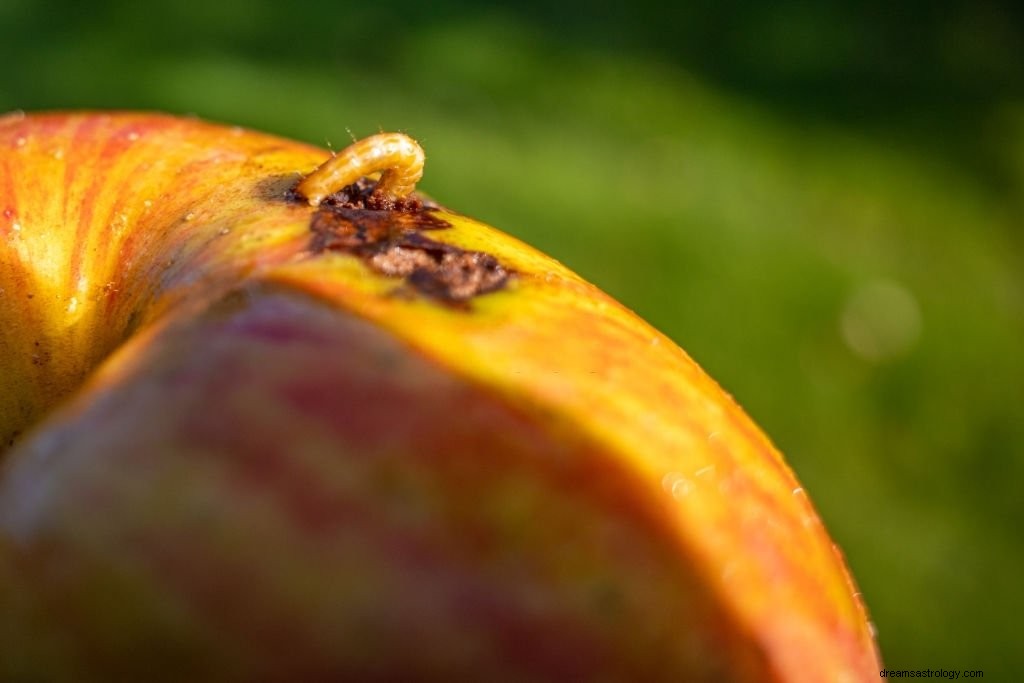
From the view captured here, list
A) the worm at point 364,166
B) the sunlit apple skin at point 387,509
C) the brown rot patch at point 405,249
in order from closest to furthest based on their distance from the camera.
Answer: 1. the sunlit apple skin at point 387,509
2. the brown rot patch at point 405,249
3. the worm at point 364,166

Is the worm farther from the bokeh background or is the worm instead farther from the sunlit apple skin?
the bokeh background

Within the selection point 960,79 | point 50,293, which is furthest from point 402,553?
point 960,79

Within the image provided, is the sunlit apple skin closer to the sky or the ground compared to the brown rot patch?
closer to the ground

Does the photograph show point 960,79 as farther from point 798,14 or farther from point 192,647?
point 192,647

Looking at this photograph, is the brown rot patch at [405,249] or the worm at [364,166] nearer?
the brown rot patch at [405,249]

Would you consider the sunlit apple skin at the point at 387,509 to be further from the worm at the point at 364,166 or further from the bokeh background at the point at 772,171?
the bokeh background at the point at 772,171

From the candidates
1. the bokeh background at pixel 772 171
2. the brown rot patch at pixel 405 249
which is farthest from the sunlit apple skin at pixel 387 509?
the bokeh background at pixel 772 171

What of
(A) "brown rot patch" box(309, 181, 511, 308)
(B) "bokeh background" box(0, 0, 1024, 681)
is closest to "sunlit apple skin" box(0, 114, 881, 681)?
(A) "brown rot patch" box(309, 181, 511, 308)
